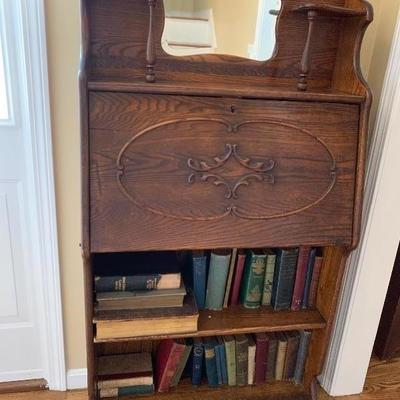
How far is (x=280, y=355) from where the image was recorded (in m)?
1.51

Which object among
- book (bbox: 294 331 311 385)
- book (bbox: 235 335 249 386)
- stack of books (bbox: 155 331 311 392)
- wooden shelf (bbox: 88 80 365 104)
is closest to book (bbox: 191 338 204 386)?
stack of books (bbox: 155 331 311 392)

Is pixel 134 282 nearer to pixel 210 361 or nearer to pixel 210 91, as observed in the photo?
pixel 210 361

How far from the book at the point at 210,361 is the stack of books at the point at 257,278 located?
158mm

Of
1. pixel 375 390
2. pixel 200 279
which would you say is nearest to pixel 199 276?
pixel 200 279

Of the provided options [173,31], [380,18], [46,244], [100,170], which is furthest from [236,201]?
[380,18]

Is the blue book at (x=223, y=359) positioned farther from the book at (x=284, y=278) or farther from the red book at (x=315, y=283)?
the red book at (x=315, y=283)

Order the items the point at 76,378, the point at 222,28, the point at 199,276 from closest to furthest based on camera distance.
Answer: the point at 222,28, the point at 199,276, the point at 76,378

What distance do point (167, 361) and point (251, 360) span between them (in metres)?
0.30

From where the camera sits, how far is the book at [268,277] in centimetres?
134

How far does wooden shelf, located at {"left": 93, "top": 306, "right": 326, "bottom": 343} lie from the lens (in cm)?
130

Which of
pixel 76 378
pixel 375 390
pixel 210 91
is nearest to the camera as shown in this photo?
pixel 210 91

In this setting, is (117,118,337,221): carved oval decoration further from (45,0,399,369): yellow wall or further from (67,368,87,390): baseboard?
Answer: (67,368,87,390): baseboard

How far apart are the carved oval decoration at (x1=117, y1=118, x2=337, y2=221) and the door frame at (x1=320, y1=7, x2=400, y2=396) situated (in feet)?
1.02

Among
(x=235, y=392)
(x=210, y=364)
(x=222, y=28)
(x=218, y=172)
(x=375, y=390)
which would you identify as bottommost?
(x=375, y=390)
